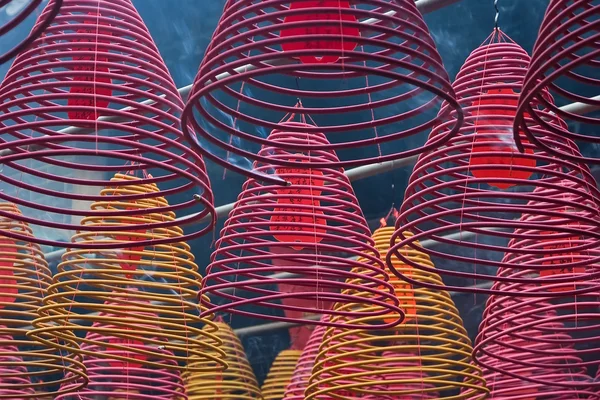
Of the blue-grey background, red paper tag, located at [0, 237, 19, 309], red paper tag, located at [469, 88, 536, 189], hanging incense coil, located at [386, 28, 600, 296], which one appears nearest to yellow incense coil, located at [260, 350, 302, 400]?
the blue-grey background

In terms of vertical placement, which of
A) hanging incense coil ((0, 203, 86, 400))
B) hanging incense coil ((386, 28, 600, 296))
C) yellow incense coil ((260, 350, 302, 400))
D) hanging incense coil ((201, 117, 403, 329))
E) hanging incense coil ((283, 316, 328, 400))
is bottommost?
yellow incense coil ((260, 350, 302, 400))

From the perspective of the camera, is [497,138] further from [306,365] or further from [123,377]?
[306,365]

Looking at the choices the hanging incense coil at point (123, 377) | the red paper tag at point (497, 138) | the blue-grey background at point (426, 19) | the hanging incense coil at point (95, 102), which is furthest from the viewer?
the blue-grey background at point (426, 19)

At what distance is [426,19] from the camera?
5.02m

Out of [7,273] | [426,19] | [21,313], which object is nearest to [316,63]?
[21,313]

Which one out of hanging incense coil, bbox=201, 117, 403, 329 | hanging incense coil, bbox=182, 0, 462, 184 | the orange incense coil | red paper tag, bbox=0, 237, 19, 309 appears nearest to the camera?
hanging incense coil, bbox=182, 0, 462, 184

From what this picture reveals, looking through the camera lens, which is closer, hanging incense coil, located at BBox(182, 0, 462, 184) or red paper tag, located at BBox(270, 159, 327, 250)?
hanging incense coil, located at BBox(182, 0, 462, 184)

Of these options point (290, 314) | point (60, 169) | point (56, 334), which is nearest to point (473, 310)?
point (290, 314)

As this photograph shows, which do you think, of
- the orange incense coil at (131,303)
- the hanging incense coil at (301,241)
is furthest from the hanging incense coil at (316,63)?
the orange incense coil at (131,303)

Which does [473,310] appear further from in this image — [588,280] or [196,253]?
[588,280]

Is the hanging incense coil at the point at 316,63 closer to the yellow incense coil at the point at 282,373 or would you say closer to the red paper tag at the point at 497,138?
the red paper tag at the point at 497,138

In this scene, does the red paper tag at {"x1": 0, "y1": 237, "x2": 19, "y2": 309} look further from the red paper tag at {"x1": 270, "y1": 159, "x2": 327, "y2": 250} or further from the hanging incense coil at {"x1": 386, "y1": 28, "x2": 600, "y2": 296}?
the hanging incense coil at {"x1": 386, "y1": 28, "x2": 600, "y2": 296}

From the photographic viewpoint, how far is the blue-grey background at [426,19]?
491cm

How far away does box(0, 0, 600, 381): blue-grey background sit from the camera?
4.91 m
